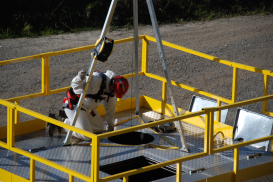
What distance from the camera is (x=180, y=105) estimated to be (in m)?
11.4

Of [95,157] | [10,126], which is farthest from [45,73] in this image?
[95,157]

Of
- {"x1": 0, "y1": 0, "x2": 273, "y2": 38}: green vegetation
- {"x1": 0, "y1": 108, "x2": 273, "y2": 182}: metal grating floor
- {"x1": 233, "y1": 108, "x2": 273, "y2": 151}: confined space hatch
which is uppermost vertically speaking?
{"x1": 0, "y1": 0, "x2": 273, "y2": 38}: green vegetation

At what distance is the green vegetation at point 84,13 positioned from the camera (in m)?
16.4

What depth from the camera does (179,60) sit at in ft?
47.5

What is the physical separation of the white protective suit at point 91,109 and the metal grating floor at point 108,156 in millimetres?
335

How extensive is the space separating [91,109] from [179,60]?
23.4 feet

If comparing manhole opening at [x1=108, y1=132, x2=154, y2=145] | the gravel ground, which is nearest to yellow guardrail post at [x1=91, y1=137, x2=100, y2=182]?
manhole opening at [x1=108, y1=132, x2=154, y2=145]

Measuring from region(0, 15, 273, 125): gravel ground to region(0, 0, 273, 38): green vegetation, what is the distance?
1.78 ft

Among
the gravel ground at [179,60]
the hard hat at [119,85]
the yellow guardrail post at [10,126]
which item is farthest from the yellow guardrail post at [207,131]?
the gravel ground at [179,60]

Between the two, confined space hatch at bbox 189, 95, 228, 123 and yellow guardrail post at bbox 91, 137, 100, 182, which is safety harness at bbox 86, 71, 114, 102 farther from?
yellow guardrail post at bbox 91, 137, 100, 182

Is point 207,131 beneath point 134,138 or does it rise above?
above

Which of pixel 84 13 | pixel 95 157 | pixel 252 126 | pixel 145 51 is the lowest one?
pixel 252 126

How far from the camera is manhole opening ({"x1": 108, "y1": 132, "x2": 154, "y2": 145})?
25.4 ft

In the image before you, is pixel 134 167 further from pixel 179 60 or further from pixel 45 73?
pixel 179 60
